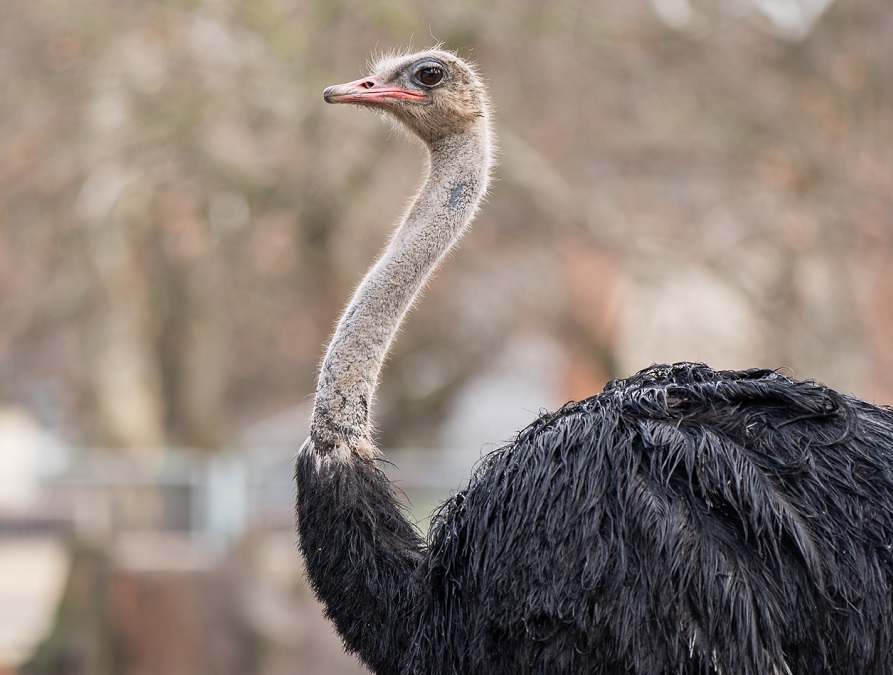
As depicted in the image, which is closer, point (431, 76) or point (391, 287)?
point (391, 287)

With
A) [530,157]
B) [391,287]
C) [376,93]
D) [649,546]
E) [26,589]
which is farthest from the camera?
[26,589]

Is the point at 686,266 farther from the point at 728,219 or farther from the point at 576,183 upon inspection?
the point at 576,183

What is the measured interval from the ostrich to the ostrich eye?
849mm

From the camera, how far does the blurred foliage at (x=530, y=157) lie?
10836mm

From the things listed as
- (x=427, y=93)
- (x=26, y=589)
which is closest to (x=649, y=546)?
(x=427, y=93)

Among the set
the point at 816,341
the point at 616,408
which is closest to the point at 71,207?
the point at 816,341

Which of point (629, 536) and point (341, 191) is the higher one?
point (341, 191)

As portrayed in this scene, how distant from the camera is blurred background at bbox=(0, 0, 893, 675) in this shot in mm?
10883

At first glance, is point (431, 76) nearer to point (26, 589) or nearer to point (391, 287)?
point (391, 287)

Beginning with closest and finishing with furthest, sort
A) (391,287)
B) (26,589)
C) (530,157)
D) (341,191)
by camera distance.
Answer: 1. (391,287)
2. (530,157)
3. (341,191)
4. (26,589)

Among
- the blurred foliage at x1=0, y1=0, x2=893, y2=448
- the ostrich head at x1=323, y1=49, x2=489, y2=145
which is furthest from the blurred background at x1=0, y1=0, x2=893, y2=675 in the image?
the ostrich head at x1=323, y1=49, x2=489, y2=145

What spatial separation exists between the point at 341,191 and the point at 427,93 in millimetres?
7813

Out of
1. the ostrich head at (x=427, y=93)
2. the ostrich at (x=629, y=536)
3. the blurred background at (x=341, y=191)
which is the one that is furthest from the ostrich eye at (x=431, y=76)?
the blurred background at (x=341, y=191)

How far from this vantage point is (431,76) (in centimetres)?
469
